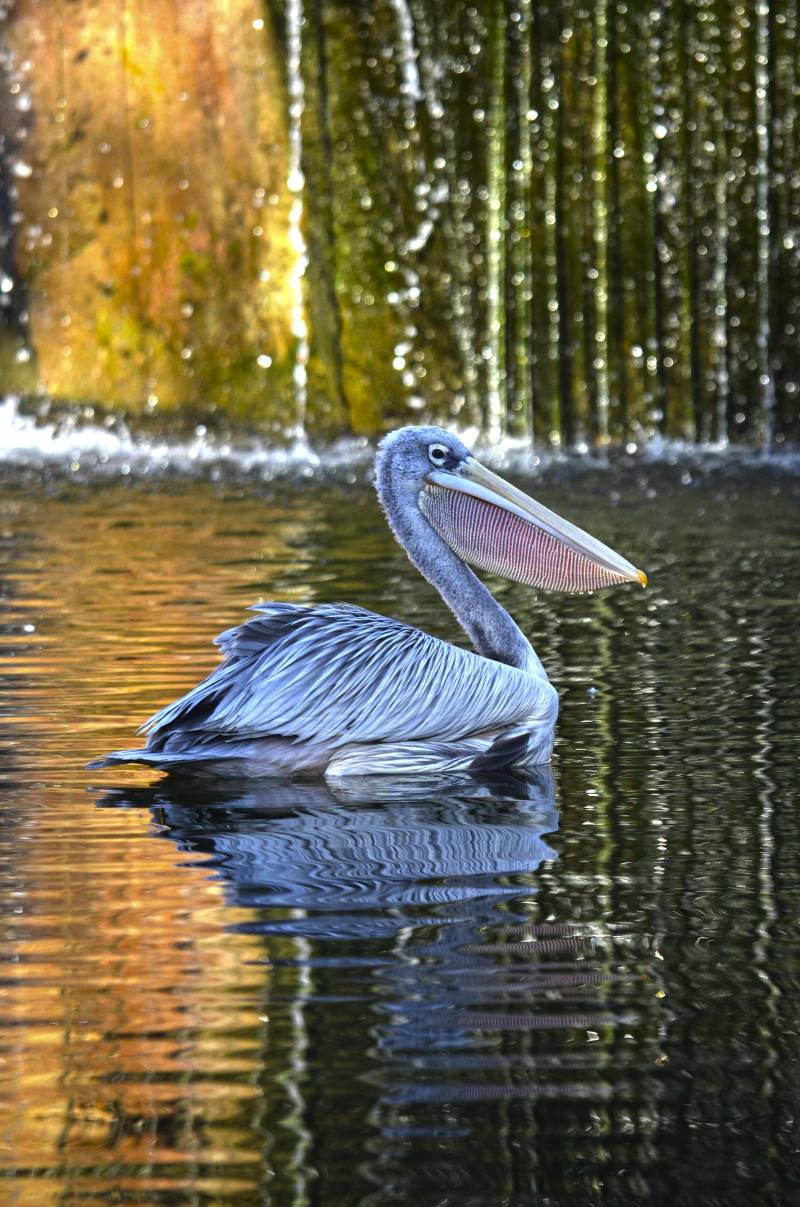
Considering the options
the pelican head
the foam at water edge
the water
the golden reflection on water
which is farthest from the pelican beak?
the water

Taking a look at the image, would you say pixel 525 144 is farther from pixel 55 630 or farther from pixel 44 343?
pixel 55 630

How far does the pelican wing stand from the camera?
202 inches

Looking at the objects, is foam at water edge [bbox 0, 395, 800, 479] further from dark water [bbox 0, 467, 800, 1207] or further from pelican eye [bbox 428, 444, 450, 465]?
pelican eye [bbox 428, 444, 450, 465]

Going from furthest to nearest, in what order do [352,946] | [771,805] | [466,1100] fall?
[771,805] → [352,946] → [466,1100]

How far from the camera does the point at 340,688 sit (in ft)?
17.0

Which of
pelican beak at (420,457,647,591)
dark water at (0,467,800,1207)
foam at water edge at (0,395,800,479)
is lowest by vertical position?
foam at water edge at (0,395,800,479)

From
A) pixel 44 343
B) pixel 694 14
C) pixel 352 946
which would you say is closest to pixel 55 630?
pixel 352 946

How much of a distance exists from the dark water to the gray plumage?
11 centimetres

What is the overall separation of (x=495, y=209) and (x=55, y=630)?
10264mm

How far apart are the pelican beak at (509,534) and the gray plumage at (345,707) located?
19.9 inches

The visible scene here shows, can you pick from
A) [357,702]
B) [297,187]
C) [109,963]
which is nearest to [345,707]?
[357,702]

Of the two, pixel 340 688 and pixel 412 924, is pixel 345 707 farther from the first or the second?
pixel 412 924

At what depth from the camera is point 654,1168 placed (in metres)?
2.91

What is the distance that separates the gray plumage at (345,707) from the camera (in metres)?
5.14
